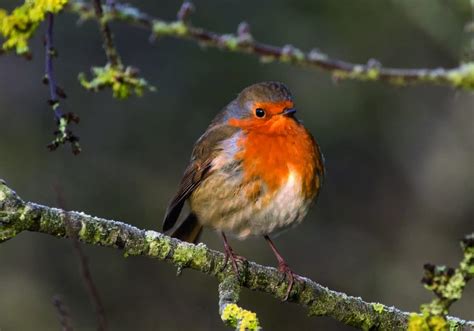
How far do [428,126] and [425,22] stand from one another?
2.43 metres

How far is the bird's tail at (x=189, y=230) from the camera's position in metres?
5.27

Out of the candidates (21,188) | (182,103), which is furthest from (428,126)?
(21,188)

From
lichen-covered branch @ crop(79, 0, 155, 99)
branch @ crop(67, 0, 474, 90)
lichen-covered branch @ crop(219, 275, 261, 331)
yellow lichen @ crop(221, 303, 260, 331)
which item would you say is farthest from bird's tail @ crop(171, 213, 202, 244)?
branch @ crop(67, 0, 474, 90)

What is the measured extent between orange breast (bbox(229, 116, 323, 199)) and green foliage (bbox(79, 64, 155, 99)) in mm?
1741

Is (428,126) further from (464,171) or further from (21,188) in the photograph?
(21,188)

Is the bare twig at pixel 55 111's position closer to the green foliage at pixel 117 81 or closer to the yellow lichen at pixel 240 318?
the green foliage at pixel 117 81

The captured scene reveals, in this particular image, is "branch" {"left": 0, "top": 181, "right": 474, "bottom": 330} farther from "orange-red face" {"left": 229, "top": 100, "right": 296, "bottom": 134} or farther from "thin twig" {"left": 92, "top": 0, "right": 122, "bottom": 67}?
"orange-red face" {"left": 229, "top": 100, "right": 296, "bottom": 134}

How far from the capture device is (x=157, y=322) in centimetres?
717

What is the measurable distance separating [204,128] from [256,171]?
3.00 m

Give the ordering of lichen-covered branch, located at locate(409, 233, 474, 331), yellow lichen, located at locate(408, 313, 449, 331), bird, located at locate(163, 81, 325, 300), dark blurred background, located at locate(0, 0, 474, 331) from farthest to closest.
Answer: dark blurred background, located at locate(0, 0, 474, 331)
bird, located at locate(163, 81, 325, 300)
yellow lichen, located at locate(408, 313, 449, 331)
lichen-covered branch, located at locate(409, 233, 474, 331)

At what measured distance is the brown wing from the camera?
5016 millimetres

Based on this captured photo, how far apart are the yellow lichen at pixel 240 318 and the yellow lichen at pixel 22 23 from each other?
3.62ft

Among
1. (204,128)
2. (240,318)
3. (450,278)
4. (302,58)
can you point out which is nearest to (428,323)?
(450,278)

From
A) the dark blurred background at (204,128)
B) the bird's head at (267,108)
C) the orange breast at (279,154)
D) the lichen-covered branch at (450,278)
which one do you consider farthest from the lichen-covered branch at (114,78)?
Answer: the dark blurred background at (204,128)
